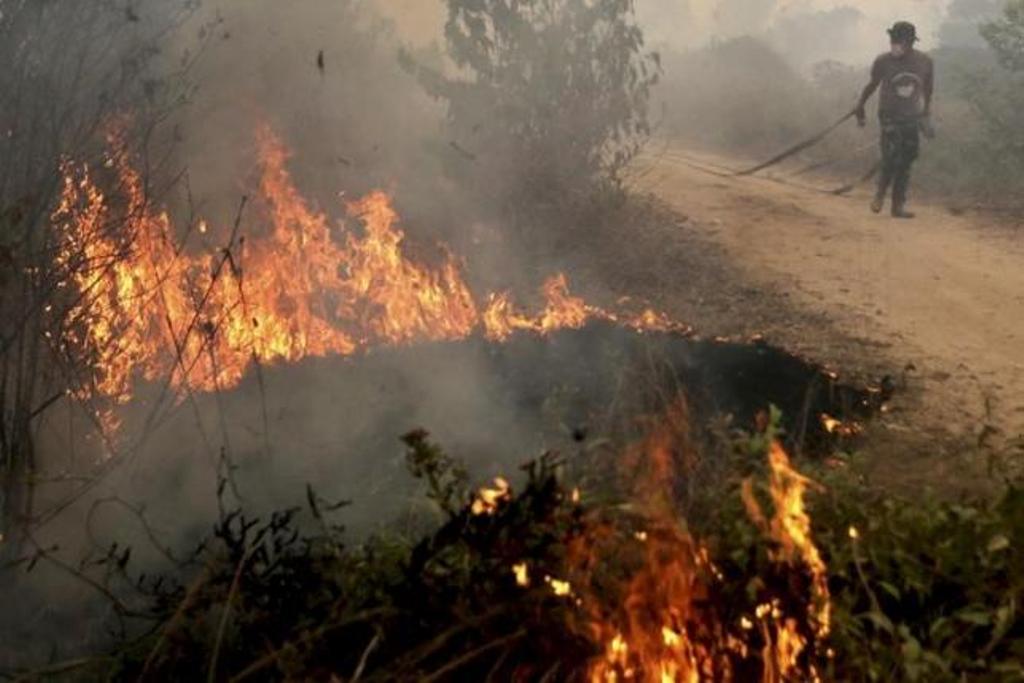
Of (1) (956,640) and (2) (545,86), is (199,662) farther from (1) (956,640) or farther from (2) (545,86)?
(2) (545,86)

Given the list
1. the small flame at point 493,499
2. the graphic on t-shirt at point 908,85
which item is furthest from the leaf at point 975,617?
the graphic on t-shirt at point 908,85

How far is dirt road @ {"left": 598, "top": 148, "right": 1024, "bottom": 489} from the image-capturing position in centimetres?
683

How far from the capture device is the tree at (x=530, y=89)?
10.4 metres

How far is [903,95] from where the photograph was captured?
36.6 ft

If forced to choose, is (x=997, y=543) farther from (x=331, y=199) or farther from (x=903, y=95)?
(x=903, y=95)

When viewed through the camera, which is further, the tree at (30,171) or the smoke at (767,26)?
the smoke at (767,26)

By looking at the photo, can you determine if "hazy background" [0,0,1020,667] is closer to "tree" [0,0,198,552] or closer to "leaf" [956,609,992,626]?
A: "tree" [0,0,198,552]

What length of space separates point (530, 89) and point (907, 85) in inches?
188

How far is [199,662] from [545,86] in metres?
8.44

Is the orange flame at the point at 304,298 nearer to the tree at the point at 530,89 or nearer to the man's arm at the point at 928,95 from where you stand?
the tree at the point at 530,89

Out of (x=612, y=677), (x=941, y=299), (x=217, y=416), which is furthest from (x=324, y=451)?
(x=941, y=299)

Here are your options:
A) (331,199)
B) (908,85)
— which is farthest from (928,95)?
(331,199)

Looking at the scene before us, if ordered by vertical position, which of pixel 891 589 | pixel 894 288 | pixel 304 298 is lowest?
pixel 304 298

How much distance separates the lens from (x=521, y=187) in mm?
10617
